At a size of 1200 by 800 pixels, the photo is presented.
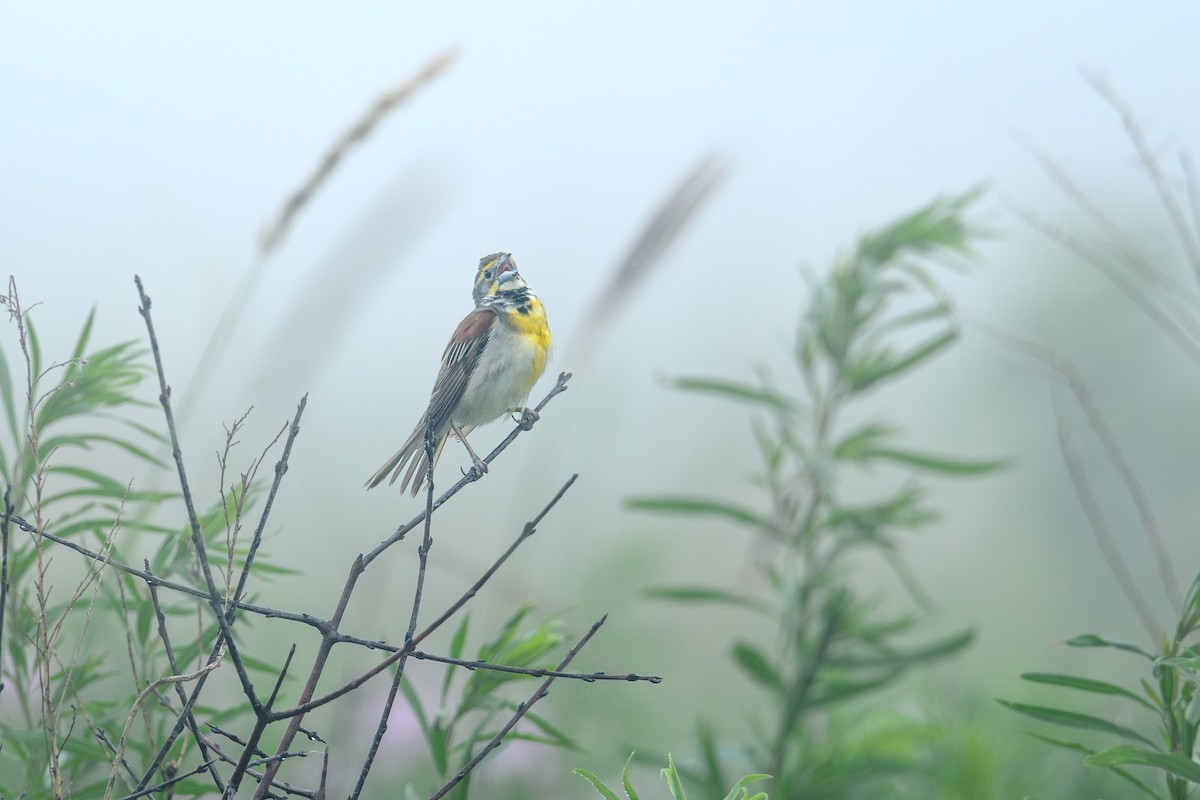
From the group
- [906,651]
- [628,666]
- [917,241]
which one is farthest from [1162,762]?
[628,666]

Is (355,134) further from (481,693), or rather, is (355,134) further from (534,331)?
(481,693)

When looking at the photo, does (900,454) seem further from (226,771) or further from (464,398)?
(226,771)

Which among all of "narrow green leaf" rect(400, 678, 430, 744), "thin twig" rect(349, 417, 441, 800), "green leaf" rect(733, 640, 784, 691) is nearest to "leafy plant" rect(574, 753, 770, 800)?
"thin twig" rect(349, 417, 441, 800)

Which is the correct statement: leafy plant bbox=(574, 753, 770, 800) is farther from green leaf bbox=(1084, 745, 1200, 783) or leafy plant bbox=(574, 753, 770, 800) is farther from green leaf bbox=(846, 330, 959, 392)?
green leaf bbox=(846, 330, 959, 392)

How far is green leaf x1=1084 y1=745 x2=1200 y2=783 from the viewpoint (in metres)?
0.65

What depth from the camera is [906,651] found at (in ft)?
4.11

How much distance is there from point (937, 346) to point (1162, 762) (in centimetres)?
70

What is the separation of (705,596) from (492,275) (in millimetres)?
898

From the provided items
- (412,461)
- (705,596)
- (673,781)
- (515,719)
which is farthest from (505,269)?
(705,596)

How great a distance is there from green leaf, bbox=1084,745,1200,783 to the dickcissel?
0.42 meters

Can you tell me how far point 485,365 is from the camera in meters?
0.70

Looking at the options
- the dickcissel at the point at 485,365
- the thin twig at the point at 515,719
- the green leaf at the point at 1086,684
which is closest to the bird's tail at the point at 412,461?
the dickcissel at the point at 485,365

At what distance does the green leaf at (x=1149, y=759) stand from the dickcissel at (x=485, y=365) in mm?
420

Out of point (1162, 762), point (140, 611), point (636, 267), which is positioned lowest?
point (1162, 762)
